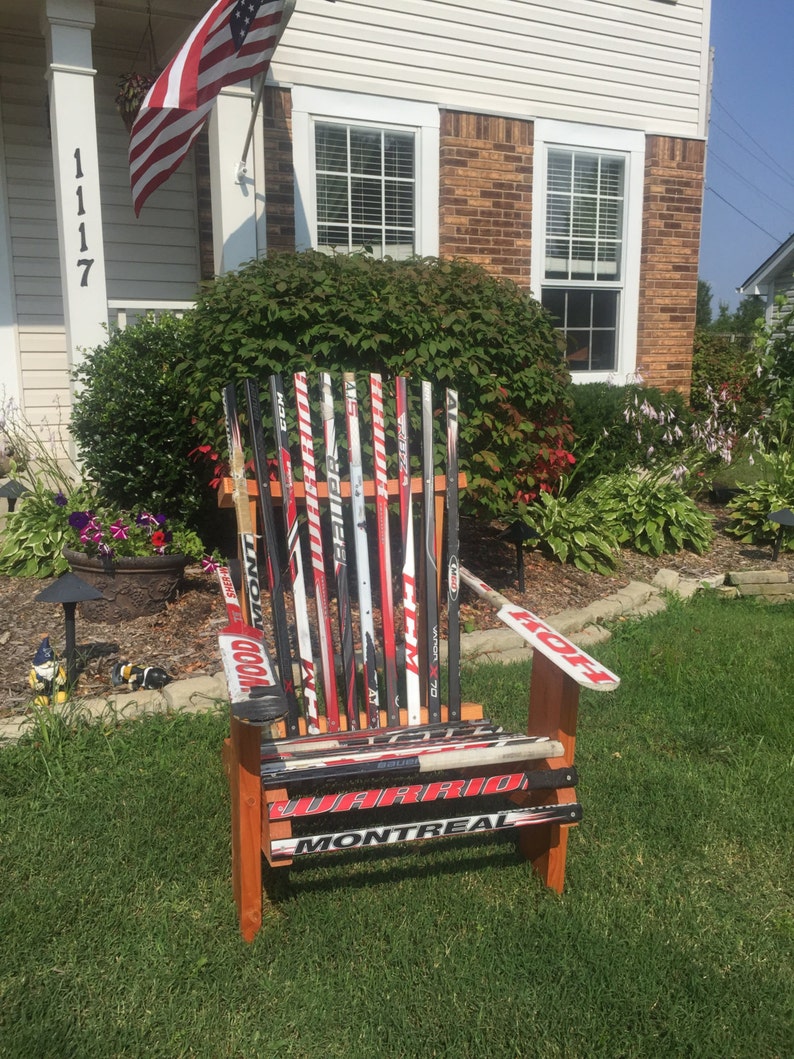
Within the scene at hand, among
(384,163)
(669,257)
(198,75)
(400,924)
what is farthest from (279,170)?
(400,924)

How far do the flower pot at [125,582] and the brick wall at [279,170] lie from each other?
9.96ft

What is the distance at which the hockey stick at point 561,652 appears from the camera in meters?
2.15

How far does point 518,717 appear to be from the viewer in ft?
11.1

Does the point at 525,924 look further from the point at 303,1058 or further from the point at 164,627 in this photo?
the point at 164,627

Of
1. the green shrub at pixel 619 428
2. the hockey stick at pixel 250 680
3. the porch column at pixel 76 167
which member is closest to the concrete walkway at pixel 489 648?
the hockey stick at pixel 250 680

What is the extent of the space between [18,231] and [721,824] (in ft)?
20.6

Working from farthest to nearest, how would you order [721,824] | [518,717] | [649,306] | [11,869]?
[649,306], [518,717], [721,824], [11,869]

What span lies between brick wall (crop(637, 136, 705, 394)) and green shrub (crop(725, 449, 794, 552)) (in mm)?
2116

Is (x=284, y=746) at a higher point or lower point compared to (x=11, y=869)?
higher

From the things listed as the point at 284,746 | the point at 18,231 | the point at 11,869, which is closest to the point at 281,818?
the point at 284,746

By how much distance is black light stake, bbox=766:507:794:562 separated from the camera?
5.81 meters

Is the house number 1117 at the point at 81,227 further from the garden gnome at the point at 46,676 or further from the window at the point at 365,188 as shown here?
the garden gnome at the point at 46,676

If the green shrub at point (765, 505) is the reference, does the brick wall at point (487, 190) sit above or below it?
above

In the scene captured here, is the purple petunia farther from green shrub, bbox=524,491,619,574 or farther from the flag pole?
the flag pole
